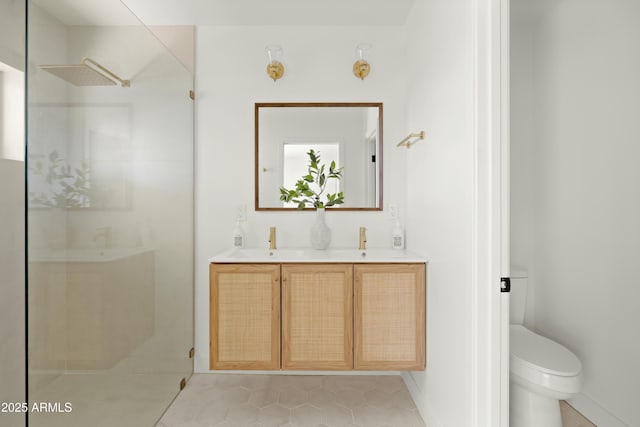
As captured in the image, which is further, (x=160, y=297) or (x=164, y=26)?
(x=164, y=26)

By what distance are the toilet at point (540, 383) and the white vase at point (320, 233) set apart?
119cm

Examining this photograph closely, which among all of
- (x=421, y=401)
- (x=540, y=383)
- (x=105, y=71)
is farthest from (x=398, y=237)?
(x=105, y=71)

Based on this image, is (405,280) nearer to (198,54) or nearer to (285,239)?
(285,239)

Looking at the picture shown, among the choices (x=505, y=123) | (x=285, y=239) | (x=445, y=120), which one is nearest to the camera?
(x=505, y=123)

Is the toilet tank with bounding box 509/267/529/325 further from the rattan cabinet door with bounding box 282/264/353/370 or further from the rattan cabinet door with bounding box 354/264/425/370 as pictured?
the rattan cabinet door with bounding box 282/264/353/370

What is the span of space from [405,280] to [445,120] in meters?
0.87

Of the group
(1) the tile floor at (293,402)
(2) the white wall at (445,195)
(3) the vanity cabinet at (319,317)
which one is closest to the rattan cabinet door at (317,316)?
(3) the vanity cabinet at (319,317)

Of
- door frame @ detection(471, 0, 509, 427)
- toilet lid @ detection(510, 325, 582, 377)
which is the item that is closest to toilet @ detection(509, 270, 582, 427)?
toilet lid @ detection(510, 325, 582, 377)

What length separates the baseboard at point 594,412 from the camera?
1729mm

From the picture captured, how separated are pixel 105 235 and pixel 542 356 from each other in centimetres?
206

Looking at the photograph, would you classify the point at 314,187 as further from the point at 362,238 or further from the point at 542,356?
the point at 542,356

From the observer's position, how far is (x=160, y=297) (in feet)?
6.18

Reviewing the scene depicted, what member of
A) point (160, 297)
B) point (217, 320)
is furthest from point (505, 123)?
point (160, 297)

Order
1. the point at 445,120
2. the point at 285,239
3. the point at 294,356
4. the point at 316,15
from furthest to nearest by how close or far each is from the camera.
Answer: the point at 285,239 < the point at 316,15 < the point at 294,356 < the point at 445,120
